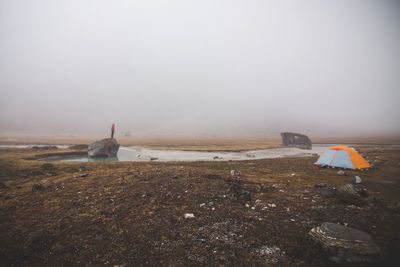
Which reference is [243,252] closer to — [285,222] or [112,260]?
[285,222]

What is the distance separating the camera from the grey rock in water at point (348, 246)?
19.3 ft

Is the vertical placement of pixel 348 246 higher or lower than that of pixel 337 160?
lower

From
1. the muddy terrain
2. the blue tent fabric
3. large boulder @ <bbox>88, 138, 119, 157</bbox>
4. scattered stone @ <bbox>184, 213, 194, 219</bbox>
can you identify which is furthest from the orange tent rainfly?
large boulder @ <bbox>88, 138, 119, 157</bbox>

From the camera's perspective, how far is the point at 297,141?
217ft

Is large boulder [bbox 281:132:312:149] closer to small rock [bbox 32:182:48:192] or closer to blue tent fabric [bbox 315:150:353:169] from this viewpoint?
blue tent fabric [bbox 315:150:353:169]

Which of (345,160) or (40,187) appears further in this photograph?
(345,160)

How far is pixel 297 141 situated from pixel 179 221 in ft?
218

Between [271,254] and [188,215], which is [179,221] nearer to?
[188,215]

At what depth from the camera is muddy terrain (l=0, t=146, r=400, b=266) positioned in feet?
22.5

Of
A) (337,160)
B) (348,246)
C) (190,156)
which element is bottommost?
(348,246)

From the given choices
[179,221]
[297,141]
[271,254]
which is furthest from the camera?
[297,141]

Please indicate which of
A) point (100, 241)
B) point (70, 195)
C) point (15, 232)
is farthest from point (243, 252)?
point (70, 195)

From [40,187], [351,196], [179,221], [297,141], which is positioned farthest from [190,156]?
[297,141]

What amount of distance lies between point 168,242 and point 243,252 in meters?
2.82
